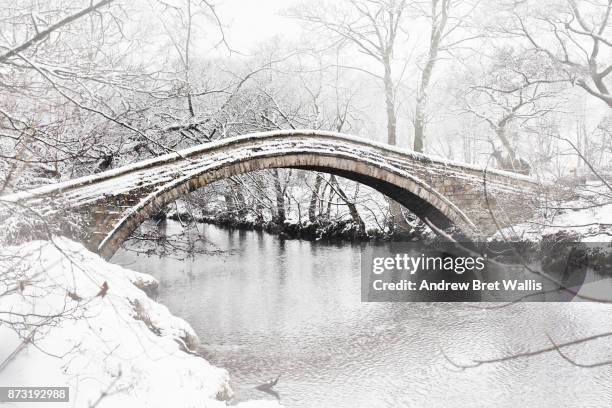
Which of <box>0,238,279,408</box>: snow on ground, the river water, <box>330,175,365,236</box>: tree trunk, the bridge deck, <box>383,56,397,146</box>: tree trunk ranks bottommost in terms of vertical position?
the river water

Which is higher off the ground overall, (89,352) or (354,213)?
(354,213)

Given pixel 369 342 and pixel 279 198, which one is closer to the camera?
pixel 369 342

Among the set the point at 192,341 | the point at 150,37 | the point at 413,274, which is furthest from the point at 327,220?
the point at 192,341

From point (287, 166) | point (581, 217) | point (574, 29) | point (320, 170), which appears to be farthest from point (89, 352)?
point (581, 217)

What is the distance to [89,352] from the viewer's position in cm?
452

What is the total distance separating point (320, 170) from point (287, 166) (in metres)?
1.21

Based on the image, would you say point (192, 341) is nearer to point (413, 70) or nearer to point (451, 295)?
point (451, 295)

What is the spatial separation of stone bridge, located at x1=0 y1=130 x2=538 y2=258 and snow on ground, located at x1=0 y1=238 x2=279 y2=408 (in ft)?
5.23

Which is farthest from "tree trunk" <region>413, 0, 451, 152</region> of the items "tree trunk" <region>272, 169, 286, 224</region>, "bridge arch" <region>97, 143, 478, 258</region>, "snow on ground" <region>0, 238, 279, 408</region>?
"snow on ground" <region>0, 238, 279, 408</region>

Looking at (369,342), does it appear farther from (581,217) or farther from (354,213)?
(354,213)

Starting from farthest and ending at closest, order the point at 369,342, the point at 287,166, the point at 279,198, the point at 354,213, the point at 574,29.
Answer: the point at 279,198 < the point at 354,213 < the point at 287,166 < the point at 574,29 < the point at 369,342

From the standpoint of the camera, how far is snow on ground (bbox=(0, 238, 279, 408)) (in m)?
3.90

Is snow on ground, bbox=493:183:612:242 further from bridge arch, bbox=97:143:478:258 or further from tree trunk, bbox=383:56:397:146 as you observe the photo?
tree trunk, bbox=383:56:397:146

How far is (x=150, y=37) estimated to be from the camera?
1302cm
